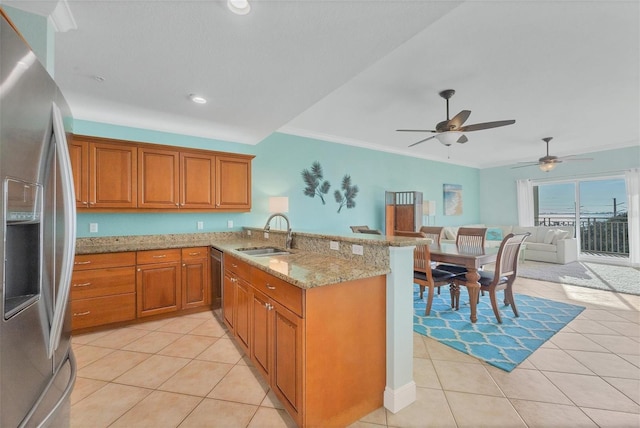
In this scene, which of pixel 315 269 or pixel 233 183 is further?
pixel 233 183

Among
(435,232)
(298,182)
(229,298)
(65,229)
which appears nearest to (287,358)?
(65,229)

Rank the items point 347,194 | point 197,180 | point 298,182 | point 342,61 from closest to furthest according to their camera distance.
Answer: point 342,61 → point 197,180 → point 298,182 → point 347,194

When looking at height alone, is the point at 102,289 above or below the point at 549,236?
below

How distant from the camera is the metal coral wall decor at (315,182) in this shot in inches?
191

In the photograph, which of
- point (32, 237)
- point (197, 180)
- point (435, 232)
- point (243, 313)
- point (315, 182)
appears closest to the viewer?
point (32, 237)

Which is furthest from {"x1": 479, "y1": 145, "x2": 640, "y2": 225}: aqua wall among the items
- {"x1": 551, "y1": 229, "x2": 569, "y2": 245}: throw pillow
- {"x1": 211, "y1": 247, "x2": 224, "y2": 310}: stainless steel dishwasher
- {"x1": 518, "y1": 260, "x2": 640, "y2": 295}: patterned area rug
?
{"x1": 211, "y1": 247, "x2": 224, "y2": 310}: stainless steel dishwasher

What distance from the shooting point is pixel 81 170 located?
2869 millimetres

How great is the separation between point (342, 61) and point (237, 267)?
74.7 inches

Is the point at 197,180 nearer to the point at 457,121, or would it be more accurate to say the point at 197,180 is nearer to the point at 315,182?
the point at 315,182

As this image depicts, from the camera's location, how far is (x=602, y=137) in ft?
17.9

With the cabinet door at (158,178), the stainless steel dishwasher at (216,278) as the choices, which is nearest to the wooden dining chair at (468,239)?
the stainless steel dishwasher at (216,278)

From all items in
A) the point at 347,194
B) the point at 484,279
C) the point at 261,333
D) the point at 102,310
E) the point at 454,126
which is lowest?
the point at 102,310

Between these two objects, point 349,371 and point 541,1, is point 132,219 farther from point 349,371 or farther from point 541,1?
point 541,1

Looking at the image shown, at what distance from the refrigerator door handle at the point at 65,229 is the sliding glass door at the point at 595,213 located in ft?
29.8
